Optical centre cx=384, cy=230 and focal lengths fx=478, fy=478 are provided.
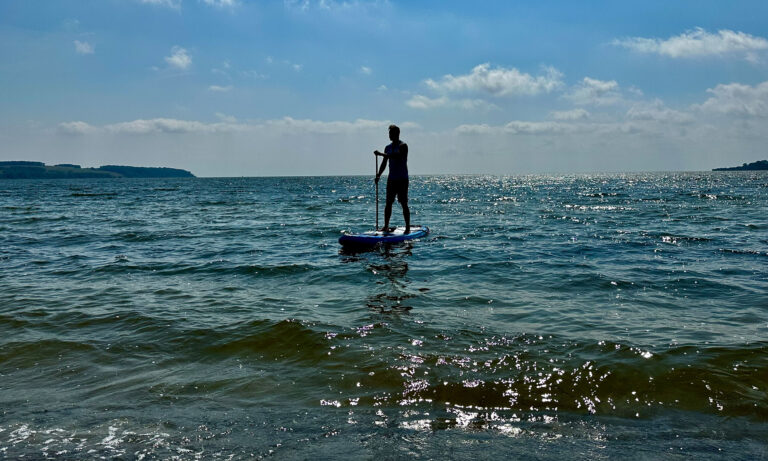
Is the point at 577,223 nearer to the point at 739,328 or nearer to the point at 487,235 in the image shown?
the point at 487,235

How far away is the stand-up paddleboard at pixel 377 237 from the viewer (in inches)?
532

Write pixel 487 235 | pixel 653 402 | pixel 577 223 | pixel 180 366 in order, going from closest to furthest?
pixel 653 402 → pixel 180 366 → pixel 487 235 → pixel 577 223

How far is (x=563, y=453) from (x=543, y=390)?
44.1 inches

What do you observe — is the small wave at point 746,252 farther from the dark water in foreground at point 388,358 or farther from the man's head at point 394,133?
the man's head at point 394,133

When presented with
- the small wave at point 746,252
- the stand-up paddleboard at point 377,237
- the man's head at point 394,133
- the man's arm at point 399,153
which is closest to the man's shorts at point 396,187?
the man's arm at point 399,153

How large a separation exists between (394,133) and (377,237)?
118 inches

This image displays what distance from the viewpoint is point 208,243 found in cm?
1491

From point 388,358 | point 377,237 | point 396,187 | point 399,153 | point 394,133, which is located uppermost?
point 394,133

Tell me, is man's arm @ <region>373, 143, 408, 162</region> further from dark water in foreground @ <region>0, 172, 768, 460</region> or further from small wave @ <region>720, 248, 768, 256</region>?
small wave @ <region>720, 248, 768, 256</region>

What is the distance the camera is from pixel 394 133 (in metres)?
13.6

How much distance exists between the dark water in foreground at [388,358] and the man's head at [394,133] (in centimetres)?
419

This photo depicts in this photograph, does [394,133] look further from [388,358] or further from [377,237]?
[388,358]

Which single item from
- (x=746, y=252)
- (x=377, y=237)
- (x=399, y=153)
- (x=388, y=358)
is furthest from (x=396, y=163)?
(x=388, y=358)

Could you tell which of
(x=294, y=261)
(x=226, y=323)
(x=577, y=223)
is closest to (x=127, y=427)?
(x=226, y=323)
